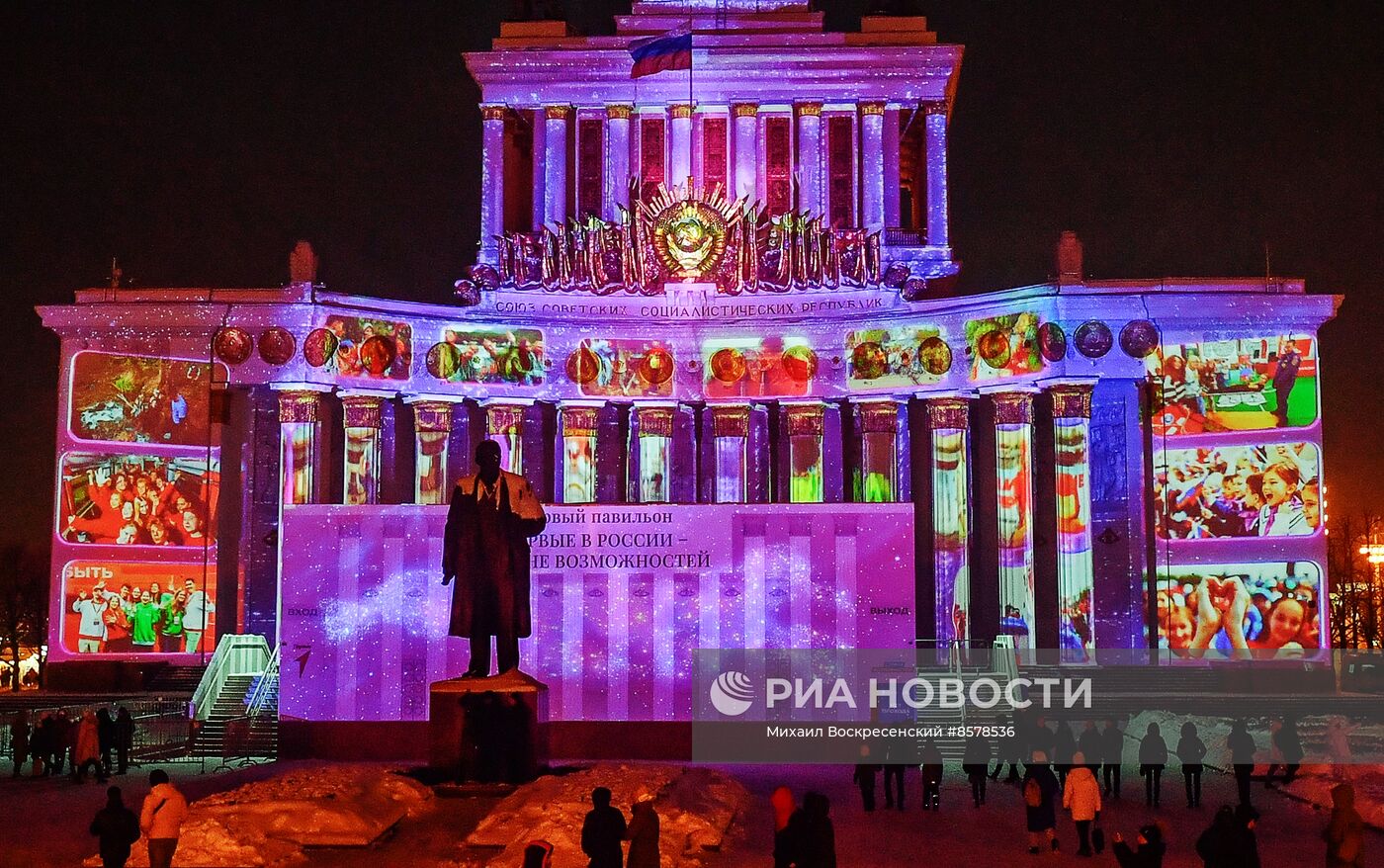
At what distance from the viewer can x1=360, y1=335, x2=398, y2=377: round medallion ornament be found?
159ft

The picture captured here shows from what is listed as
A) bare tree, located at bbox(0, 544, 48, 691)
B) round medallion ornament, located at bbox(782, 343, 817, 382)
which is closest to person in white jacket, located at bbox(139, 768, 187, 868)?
round medallion ornament, located at bbox(782, 343, 817, 382)

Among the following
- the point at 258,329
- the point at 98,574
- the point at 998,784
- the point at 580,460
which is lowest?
the point at 998,784

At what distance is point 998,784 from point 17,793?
1727 centimetres

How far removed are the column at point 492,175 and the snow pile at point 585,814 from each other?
3712 centimetres

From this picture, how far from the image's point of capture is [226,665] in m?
39.5

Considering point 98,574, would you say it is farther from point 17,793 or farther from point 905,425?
point 905,425

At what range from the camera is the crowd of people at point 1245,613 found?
4612cm

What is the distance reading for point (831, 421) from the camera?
168 ft

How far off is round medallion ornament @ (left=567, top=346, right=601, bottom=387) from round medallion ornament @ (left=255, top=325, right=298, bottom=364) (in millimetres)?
8766

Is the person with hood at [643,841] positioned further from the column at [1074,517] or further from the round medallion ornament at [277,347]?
the round medallion ornament at [277,347]

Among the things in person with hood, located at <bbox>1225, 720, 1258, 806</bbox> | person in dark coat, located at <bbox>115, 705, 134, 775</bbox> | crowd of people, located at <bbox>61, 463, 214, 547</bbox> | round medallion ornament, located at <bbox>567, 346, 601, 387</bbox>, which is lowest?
person in dark coat, located at <bbox>115, 705, 134, 775</bbox>

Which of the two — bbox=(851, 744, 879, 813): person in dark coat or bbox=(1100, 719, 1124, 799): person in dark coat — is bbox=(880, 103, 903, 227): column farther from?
bbox=(851, 744, 879, 813): person in dark coat

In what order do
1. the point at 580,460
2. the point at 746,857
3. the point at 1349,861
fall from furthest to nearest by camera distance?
the point at 580,460 < the point at 746,857 < the point at 1349,861

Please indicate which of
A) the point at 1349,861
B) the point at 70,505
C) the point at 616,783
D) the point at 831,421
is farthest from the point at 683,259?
the point at 1349,861
